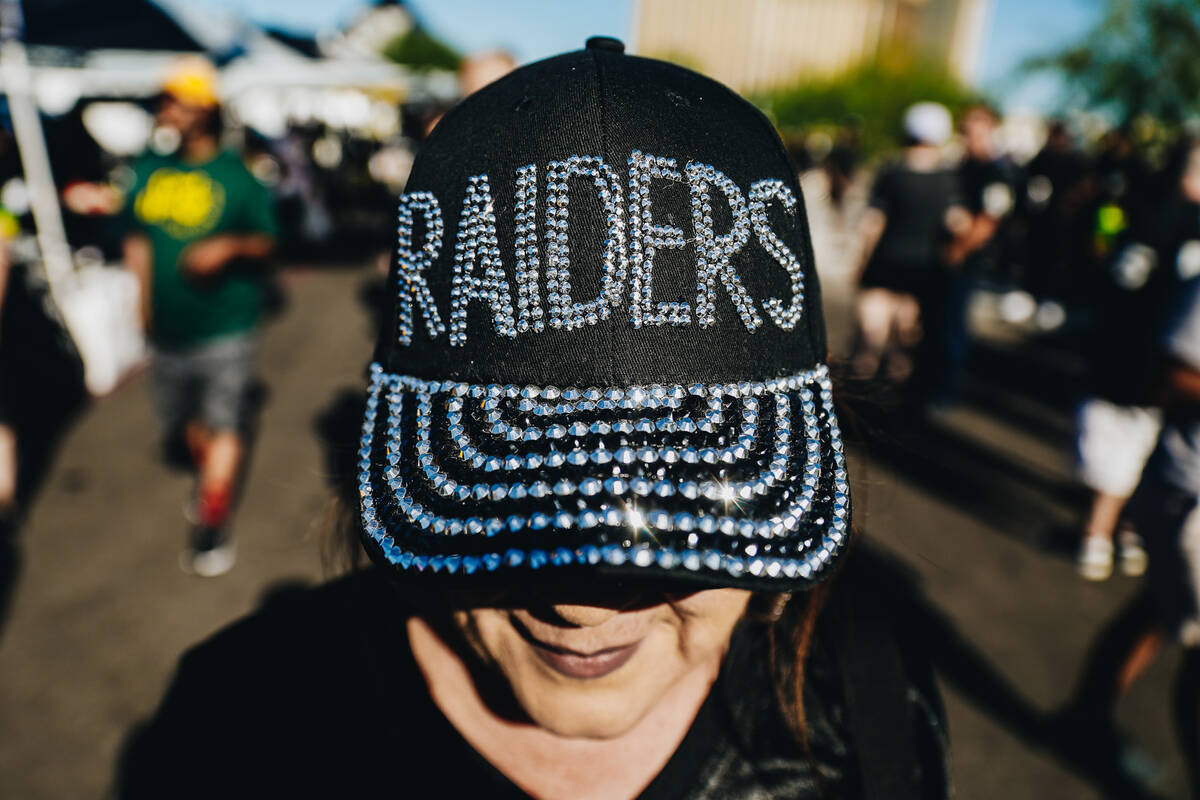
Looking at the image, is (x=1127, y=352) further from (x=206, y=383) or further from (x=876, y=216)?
(x=206, y=383)

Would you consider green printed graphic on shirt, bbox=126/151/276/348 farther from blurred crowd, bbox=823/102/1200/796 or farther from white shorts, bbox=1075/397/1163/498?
white shorts, bbox=1075/397/1163/498

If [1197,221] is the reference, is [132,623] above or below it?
below

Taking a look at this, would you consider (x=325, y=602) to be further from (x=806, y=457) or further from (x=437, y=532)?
(x=806, y=457)

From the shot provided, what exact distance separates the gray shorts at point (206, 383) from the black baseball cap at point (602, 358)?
9.84ft

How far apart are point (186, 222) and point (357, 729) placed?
3.06m

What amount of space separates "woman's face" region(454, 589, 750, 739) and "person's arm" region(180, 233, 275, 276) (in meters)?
2.99

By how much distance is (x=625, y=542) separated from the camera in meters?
0.65

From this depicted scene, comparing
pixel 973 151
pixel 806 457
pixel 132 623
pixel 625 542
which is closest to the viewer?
pixel 625 542

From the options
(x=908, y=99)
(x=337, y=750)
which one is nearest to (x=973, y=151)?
(x=337, y=750)

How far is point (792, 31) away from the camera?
72750mm

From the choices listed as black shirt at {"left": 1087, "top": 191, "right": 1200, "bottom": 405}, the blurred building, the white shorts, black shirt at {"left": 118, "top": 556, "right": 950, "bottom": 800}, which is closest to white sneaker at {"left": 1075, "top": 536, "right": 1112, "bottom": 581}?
the white shorts

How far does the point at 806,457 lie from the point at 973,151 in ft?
19.8

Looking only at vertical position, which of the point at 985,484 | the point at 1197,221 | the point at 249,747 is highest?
the point at 1197,221

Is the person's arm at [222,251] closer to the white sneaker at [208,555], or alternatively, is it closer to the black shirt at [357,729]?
the white sneaker at [208,555]
